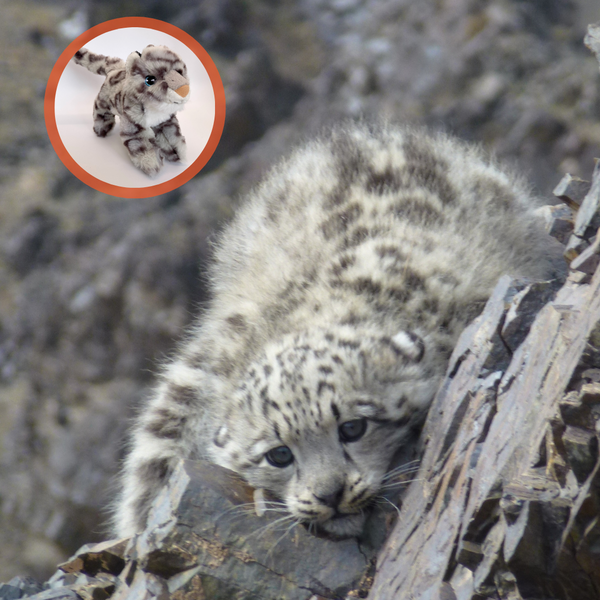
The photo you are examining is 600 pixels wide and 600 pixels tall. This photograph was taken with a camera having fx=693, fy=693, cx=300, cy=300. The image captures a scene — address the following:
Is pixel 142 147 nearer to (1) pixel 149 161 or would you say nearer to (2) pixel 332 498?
(1) pixel 149 161

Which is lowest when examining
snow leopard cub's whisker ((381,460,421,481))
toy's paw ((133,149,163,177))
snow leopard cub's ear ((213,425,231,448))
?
snow leopard cub's ear ((213,425,231,448))

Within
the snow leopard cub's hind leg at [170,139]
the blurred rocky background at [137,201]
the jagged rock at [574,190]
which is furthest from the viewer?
the blurred rocky background at [137,201]

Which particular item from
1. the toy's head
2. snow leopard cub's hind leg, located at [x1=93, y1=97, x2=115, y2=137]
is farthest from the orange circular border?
the toy's head

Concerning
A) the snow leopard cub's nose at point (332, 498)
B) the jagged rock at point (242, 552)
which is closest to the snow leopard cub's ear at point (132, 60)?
the jagged rock at point (242, 552)

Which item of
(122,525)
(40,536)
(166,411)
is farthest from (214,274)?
(40,536)

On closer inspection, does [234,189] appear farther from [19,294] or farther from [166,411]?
[166,411]

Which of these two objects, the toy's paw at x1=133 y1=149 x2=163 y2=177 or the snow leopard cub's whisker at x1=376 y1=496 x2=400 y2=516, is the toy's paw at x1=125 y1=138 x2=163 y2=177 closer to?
the toy's paw at x1=133 y1=149 x2=163 y2=177

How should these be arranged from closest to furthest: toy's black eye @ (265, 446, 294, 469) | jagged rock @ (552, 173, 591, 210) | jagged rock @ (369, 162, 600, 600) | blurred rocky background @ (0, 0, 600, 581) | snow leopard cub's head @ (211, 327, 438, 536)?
jagged rock @ (369, 162, 600, 600) < jagged rock @ (552, 173, 591, 210) < snow leopard cub's head @ (211, 327, 438, 536) < toy's black eye @ (265, 446, 294, 469) < blurred rocky background @ (0, 0, 600, 581)

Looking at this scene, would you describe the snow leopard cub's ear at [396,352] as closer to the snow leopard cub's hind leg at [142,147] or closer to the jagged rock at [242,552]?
the jagged rock at [242,552]
